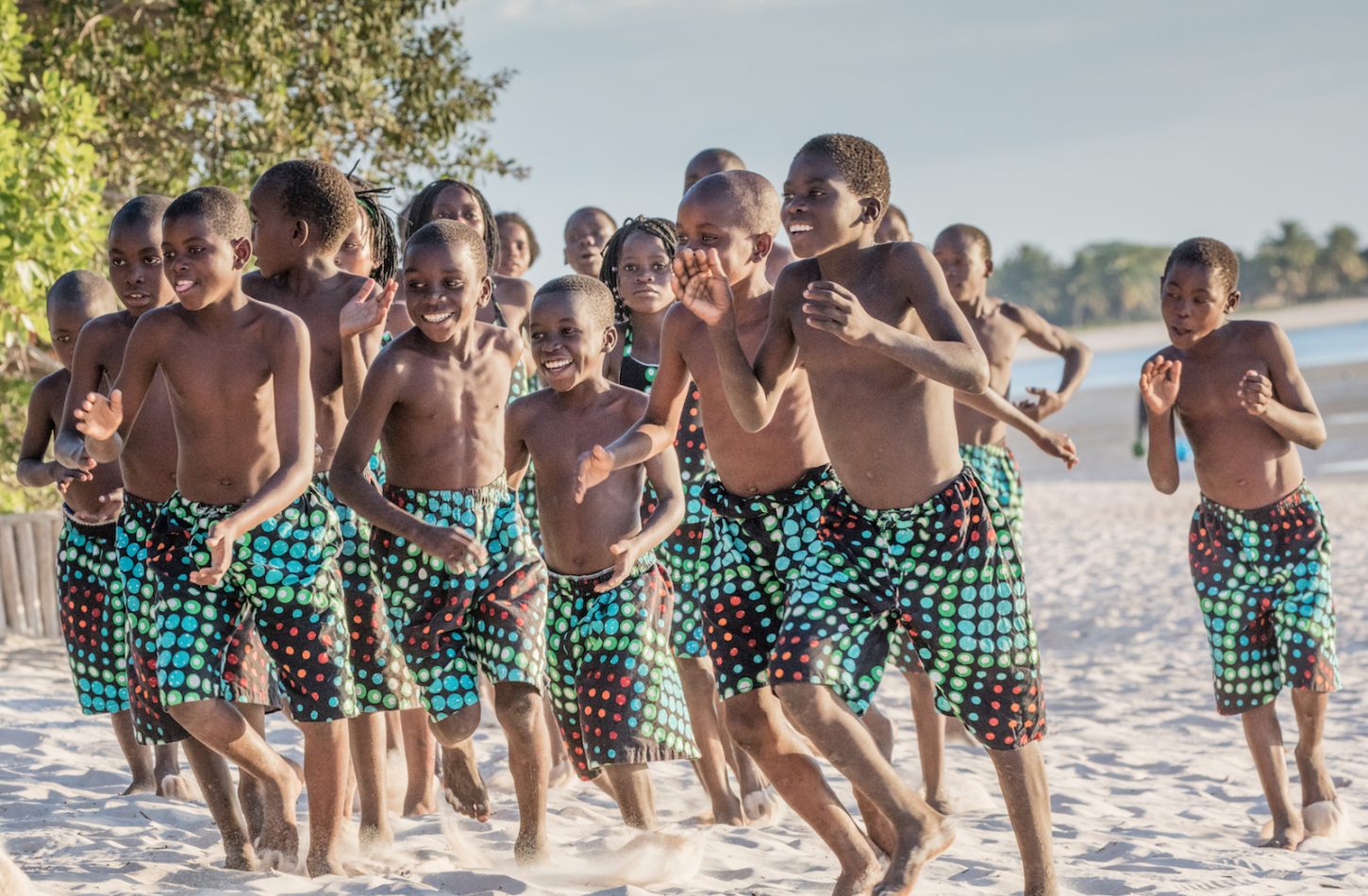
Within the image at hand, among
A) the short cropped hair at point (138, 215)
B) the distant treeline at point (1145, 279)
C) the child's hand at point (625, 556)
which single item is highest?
the distant treeline at point (1145, 279)

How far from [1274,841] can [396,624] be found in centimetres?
306

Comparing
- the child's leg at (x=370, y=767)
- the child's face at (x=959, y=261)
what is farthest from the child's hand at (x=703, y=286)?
the child's face at (x=959, y=261)

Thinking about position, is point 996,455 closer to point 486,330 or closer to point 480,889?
point 486,330

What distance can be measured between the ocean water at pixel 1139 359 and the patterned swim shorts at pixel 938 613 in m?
35.9

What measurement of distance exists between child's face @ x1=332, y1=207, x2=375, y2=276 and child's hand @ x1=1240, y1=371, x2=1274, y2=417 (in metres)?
3.12

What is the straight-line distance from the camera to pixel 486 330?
16.8ft

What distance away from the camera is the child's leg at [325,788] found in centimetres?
450

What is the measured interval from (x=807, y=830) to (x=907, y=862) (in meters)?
1.39

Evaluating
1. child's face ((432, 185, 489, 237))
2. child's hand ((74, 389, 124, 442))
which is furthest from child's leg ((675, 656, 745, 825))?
child's hand ((74, 389, 124, 442))

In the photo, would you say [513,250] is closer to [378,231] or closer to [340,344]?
[378,231]

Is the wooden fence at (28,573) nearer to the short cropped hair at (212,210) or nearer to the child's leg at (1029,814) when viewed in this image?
the short cropped hair at (212,210)

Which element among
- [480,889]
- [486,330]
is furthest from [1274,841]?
[486,330]

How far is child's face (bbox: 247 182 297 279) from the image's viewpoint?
5.17 meters

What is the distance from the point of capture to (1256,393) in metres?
5.30
